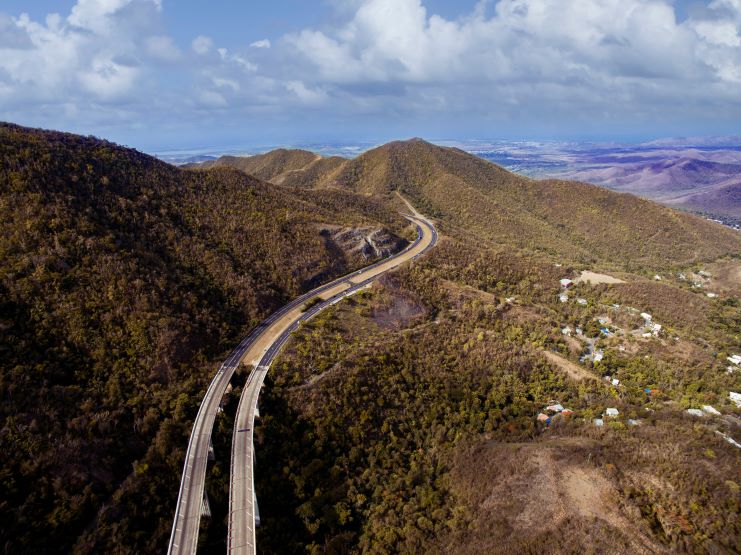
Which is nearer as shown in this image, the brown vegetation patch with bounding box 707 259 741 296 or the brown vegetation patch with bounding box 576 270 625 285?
the brown vegetation patch with bounding box 576 270 625 285

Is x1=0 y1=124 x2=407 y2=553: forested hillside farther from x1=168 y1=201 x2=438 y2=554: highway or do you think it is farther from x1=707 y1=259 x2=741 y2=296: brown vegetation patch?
x1=707 y1=259 x2=741 y2=296: brown vegetation patch

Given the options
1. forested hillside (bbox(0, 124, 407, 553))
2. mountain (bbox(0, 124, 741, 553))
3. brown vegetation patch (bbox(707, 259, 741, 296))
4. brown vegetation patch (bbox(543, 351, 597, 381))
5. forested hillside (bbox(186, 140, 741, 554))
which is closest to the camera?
forested hillside (bbox(0, 124, 407, 553))

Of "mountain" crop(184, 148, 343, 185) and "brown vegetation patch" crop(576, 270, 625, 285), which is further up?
"mountain" crop(184, 148, 343, 185)

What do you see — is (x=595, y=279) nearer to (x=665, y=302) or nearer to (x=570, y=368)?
(x=665, y=302)

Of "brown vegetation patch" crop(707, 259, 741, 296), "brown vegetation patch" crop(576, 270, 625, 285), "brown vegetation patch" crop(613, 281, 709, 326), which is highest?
"brown vegetation patch" crop(576, 270, 625, 285)

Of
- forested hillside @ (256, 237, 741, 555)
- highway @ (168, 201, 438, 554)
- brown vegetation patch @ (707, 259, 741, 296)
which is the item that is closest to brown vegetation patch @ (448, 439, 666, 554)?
forested hillside @ (256, 237, 741, 555)

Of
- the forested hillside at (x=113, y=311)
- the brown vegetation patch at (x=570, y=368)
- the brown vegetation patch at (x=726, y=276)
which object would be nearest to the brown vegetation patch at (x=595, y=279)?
the brown vegetation patch at (x=570, y=368)

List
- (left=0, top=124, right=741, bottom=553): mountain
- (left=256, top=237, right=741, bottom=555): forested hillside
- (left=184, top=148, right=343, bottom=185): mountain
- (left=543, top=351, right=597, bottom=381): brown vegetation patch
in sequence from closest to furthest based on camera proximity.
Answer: (left=0, top=124, right=741, bottom=553): mountain, (left=256, top=237, right=741, bottom=555): forested hillside, (left=543, top=351, right=597, bottom=381): brown vegetation patch, (left=184, top=148, right=343, bottom=185): mountain
